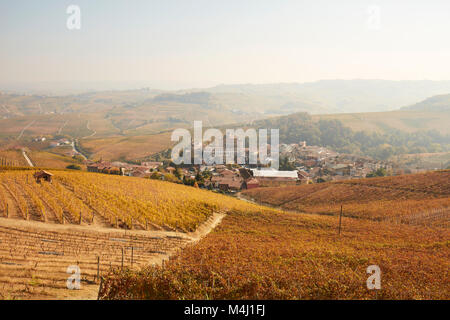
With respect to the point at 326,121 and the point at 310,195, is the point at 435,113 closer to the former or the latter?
the point at 326,121

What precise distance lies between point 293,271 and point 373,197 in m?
28.8

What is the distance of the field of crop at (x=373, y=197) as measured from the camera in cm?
2523

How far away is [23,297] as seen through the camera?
6320 millimetres

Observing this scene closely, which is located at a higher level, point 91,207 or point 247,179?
point 91,207

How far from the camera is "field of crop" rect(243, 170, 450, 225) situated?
25234mm

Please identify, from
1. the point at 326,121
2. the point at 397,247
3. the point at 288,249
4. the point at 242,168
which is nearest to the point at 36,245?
the point at 288,249

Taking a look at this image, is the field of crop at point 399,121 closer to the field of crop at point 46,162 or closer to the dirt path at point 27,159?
the field of crop at point 46,162

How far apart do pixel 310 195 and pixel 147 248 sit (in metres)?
29.7

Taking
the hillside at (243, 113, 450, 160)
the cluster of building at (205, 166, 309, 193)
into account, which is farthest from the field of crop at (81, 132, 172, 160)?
the hillside at (243, 113, 450, 160)

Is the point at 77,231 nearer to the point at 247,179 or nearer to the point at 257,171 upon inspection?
the point at 247,179

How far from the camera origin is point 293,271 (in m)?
8.33

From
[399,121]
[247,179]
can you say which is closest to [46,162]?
[247,179]

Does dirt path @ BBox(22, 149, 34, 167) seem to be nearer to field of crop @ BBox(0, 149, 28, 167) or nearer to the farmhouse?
field of crop @ BBox(0, 149, 28, 167)

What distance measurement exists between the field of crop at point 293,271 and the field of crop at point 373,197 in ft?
33.6
